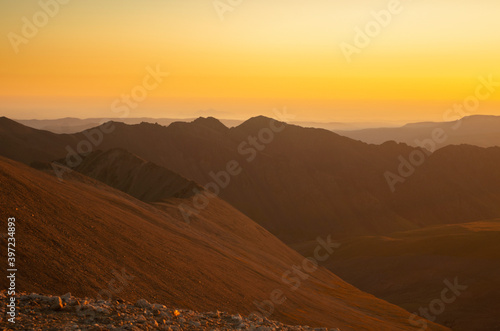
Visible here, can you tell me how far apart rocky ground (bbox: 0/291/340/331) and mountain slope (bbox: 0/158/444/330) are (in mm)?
4954

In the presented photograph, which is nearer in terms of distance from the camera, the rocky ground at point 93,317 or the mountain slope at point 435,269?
the rocky ground at point 93,317

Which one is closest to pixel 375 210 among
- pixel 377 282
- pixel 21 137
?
pixel 377 282

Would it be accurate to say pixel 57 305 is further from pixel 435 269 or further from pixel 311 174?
pixel 311 174

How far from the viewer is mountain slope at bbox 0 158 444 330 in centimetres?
2009

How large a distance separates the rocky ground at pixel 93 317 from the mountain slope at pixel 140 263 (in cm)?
495

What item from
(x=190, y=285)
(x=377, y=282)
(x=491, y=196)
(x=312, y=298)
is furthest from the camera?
(x=491, y=196)

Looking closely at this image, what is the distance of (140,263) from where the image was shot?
82.5 feet

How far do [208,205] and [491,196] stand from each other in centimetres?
9691

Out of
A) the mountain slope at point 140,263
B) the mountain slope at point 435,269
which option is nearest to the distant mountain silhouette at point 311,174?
the mountain slope at point 435,269

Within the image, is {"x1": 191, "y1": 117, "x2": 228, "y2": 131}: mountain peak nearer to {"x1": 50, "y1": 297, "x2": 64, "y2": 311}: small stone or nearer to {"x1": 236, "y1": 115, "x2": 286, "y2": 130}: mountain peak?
{"x1": 236, "y1": 115, "x2": 286, "y2": 130}: mountain peak

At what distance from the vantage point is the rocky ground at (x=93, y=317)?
11.6 m

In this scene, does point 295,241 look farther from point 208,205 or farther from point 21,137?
point 21,137

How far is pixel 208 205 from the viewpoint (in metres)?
58.4

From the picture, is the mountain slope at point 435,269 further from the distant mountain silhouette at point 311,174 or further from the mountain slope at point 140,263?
the distant mountain silhouette at point 311,174
